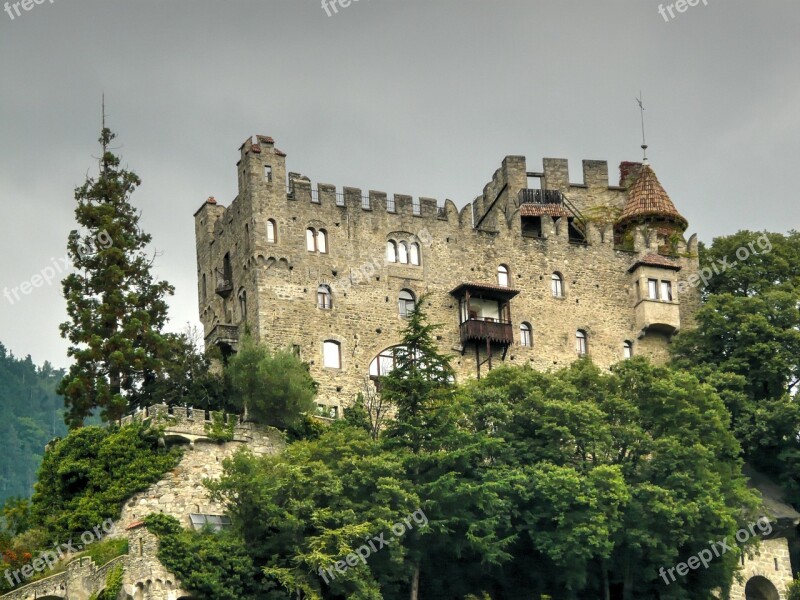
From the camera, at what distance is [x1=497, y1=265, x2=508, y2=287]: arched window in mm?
73250

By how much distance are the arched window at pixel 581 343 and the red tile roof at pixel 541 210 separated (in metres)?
5.78

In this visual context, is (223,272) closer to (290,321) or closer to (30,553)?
(290,321)

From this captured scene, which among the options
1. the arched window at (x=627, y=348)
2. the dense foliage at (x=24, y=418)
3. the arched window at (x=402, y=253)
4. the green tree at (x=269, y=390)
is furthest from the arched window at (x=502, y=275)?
the dense foliage at (x=24, y=418)

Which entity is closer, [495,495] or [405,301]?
[495,495]

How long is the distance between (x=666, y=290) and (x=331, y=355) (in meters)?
17.0

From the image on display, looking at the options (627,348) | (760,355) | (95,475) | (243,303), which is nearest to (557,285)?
(627,348)

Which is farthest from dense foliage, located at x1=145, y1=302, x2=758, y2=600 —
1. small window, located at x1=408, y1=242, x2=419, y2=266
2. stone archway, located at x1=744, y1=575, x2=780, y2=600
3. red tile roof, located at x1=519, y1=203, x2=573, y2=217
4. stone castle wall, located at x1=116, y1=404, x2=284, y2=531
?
red tile roof, located at x1=519, y1=203, x2=573, y2=217

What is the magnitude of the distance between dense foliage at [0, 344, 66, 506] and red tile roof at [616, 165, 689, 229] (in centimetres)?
8747

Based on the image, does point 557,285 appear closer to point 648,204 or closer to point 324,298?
point 648,204

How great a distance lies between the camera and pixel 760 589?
6644 centimetres

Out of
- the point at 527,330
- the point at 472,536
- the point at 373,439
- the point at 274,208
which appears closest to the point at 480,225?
the point at 527,330

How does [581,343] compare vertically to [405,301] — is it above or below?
below

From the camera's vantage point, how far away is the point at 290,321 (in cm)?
6781

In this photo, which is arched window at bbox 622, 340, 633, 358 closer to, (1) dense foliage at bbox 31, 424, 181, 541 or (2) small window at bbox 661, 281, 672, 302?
(2) small window at bbox 661, 281, 672, 302
